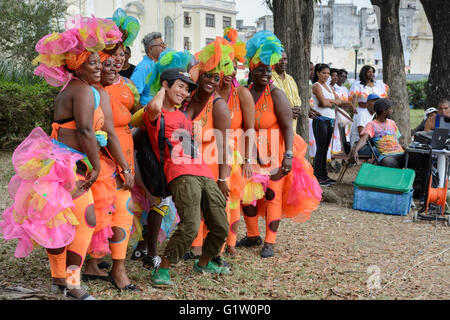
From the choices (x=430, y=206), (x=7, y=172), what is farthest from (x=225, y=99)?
(x=7, y=172)

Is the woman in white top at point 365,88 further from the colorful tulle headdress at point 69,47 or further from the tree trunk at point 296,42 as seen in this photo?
the colorful tulle headdress at point 69,47

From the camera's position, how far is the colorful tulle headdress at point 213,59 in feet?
14.7

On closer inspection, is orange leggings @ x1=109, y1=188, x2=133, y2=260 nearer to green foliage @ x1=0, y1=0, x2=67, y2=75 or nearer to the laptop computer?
the laptop computer

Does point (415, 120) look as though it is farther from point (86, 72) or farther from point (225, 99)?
point (86, 72)

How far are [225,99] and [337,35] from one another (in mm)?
57329

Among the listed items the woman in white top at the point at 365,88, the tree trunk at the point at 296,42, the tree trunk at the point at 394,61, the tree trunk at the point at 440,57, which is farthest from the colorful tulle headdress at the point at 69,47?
the tree trunk at the point at 394,61

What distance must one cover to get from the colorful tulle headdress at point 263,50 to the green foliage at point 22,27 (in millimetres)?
11707

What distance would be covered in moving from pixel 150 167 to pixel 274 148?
152 centimetres

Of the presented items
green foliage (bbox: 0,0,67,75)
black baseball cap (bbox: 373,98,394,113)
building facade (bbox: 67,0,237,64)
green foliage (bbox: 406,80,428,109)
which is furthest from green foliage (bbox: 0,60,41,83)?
green foliage (bbox: 406,80,428,109)

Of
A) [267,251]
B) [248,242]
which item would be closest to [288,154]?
[267,251]

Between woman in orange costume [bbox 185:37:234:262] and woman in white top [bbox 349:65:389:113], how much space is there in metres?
5.70

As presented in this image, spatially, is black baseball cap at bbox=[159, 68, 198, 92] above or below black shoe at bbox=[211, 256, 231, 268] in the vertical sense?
above

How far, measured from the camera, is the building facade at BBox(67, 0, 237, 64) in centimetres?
3812

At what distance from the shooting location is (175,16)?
5003 cm
